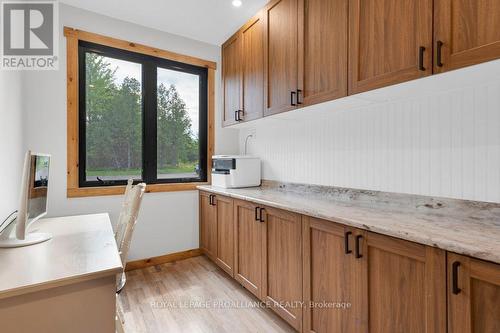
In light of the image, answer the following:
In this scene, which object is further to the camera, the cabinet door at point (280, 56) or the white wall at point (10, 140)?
the cabinet door at point (280, 56)

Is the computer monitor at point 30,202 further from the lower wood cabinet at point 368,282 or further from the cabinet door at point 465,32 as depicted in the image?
the cabinet door at point 465,32

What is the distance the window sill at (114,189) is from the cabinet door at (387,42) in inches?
85.8

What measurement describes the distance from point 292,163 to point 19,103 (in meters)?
2.37

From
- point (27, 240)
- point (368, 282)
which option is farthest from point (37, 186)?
point (368, 282)

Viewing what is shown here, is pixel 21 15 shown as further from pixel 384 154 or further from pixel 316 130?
pixel 384 154

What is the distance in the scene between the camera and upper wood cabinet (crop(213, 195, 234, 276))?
8.09 feet

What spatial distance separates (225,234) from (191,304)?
68 centimetres

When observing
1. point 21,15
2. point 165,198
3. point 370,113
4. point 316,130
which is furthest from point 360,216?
point 21,15

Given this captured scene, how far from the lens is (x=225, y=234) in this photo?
102 inches

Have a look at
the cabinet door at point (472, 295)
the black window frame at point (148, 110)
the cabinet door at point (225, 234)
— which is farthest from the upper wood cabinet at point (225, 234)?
the cabinet door at point (472, 295)

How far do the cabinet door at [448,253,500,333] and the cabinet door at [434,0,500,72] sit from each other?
0.83 m

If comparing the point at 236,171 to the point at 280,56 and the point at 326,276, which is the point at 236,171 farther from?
the point at 326,276

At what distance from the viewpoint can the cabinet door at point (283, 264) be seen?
5.54 feet

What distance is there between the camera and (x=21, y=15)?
2.12 metres
